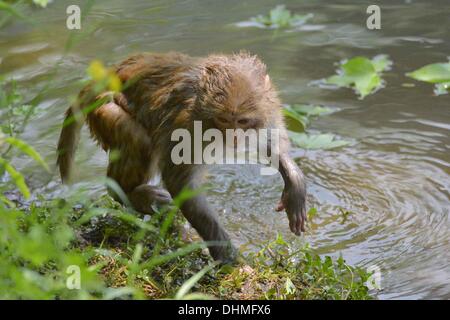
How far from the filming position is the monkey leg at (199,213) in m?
5.63

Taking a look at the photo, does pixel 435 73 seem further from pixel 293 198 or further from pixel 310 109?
pixel 293 198

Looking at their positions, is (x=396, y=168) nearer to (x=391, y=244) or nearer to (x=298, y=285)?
(x=391, y=244)

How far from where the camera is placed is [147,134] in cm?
627

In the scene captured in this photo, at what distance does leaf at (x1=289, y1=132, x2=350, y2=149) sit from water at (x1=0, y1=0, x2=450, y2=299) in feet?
0.26

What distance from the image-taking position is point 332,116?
28.7ft

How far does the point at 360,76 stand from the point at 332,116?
767 millimetres

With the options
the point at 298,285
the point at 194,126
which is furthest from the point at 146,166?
the point at 298,285

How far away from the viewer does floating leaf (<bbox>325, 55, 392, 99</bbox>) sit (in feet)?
29.7

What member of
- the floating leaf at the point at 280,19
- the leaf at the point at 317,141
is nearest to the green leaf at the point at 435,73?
the leaf at the point at 317,141

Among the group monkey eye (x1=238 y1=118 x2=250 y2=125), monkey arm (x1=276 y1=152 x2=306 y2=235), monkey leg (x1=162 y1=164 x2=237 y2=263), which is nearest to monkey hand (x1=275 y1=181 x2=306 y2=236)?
monkey arm (x1=276 y1=152 x2=306 y2=235)

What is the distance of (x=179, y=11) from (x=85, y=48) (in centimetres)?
181
